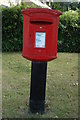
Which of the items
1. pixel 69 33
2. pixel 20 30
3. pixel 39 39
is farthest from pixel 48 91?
pixel 69 33

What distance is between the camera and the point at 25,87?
208 inches

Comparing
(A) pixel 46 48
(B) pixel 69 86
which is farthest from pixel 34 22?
(B) pixel 69 86

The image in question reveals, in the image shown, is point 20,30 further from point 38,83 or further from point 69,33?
point 38,83

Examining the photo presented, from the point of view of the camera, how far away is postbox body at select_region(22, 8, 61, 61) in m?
3.44

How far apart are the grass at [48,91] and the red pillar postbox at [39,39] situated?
0.57 m

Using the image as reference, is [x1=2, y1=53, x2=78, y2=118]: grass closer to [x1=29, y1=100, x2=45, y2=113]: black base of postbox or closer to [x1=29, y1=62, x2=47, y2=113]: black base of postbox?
[x1=29, y1=100, x2=45, y2=113]: black base of postbox

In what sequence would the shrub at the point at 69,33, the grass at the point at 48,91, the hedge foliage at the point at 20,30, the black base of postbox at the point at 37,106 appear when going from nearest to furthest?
the black base of postbox at the point at 37,106 → the grass at the point at 48,91 → the hedge foliage at the point at 20,30 → the shrub at the point at 69,33

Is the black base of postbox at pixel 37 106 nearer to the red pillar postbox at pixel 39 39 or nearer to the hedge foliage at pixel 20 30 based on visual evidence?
the red pillar postbox at pixel 39 39

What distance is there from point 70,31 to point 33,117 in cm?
845

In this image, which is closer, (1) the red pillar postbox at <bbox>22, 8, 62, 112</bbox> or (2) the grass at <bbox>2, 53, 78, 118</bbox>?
(1) the red pillar postbox at <bbox>22, 8, 62, 112</bbox>

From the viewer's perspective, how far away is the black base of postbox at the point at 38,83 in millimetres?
3682

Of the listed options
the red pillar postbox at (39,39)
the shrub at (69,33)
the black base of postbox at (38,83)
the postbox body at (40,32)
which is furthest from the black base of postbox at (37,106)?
the shrub at (69,33)

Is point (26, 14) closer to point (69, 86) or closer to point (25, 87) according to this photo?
point (25, 87)

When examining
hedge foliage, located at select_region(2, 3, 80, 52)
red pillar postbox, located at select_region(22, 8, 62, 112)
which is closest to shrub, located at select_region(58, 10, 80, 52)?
hedge foliage, located at select_region(2, 3, 80, 52)
